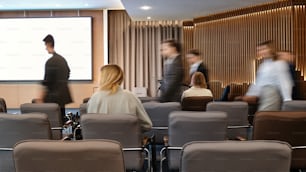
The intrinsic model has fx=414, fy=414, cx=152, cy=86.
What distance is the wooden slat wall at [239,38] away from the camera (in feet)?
32.7

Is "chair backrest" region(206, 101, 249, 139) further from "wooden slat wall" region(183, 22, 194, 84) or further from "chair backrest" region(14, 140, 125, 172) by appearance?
"wooden slat wall" region(183, 22, 194, 84)

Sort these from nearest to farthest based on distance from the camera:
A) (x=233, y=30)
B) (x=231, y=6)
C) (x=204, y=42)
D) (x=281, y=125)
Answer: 1. (x=281, y=125)
2. (x=231, y=6)
3. (x=233, y=30)
4. (x=204, y=42)

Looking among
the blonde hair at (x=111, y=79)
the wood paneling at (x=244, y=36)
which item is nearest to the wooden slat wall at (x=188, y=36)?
the wood paneling at (x=244, y=36)

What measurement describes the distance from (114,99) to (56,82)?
80.0 inches

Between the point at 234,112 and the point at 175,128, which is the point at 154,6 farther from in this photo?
the point at 175,128

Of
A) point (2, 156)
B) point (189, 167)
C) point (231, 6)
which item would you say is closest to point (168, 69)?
point (2, 156)

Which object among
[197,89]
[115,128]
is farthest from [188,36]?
[115,128]

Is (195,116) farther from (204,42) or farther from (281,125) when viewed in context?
(204,42)

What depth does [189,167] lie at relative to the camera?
2006mm

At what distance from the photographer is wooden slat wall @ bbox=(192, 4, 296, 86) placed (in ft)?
32.7

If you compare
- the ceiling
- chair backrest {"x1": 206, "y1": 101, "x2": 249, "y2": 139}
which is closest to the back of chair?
chair backrest {"x1": 206, "y1": 101, "x2": 249, "y2": 139}

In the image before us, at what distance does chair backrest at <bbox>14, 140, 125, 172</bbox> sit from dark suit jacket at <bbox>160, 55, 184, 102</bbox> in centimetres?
312

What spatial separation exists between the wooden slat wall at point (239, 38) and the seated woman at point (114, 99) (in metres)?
7.00

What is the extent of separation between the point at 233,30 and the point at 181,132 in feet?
28.3
